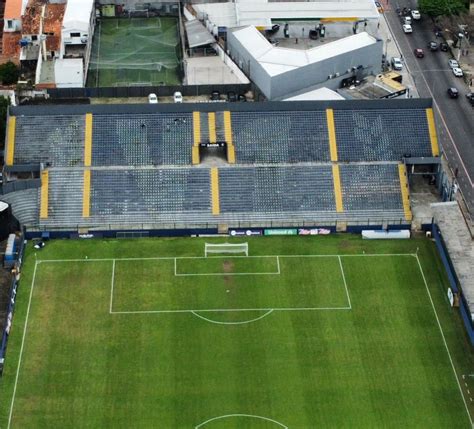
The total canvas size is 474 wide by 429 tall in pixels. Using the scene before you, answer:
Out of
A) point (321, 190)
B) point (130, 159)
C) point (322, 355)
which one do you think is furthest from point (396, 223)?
point (130, 159)

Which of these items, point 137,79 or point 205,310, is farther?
point 137,79

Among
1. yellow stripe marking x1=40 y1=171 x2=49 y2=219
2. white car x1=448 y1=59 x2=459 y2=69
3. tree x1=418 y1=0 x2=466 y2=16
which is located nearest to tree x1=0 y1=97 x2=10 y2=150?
yellow stripe marking x1=40 y1=171 x2=49 y2=219

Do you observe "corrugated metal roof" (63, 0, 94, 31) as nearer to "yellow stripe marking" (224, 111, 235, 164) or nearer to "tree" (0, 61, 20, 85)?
"tree" (0, 61, 20, 85)

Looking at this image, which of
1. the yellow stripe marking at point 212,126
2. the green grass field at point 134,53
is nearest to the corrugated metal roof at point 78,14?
the green grass field at point 134,53

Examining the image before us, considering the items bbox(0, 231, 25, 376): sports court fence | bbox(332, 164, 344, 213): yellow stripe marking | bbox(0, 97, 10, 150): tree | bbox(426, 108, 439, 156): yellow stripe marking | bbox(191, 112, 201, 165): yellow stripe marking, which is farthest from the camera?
bbox(0, 97, 10, 150): tree

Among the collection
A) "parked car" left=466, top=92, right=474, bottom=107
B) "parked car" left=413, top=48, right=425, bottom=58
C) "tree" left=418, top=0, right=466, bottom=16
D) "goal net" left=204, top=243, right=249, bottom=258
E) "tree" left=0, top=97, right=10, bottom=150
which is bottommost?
"goal net" left=204, top=243, right=249, bottom=258

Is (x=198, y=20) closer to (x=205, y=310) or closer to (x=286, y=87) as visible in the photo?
(x=286, y=87)
